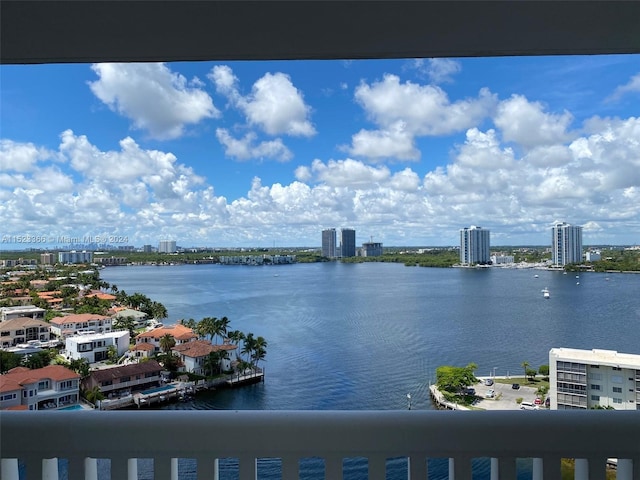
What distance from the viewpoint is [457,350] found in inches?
66.8

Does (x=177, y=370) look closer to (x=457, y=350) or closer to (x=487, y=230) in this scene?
(x=457, y=350)

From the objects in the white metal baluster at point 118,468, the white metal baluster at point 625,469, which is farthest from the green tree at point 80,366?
the white metal baluster at point 625,469

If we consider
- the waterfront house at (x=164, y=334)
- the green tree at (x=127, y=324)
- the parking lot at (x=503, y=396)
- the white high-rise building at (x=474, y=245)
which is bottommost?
the parking lot at (x=503, y=396)

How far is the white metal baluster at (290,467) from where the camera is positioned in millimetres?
1014

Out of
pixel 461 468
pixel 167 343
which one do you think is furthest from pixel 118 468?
pixel 461 468

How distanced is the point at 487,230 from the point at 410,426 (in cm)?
105

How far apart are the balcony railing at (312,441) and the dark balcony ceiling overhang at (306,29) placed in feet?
3.21

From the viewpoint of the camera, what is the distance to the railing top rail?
1.00 metres

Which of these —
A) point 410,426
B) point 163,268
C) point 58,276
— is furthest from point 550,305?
point 58,276

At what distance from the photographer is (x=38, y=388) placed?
1549mm

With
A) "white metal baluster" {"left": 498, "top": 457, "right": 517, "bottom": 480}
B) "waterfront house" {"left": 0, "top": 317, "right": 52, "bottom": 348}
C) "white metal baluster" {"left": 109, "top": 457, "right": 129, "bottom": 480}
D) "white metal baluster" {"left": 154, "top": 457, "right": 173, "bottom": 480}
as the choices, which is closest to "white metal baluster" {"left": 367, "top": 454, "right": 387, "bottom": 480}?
"white metal baluster" {"left": 498, "top": 457, "right": 517, "bottom": 480}

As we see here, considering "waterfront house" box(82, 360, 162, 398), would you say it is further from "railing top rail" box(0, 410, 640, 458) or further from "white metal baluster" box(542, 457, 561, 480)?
"white metal baluster" box(542, 457, 561, 480)

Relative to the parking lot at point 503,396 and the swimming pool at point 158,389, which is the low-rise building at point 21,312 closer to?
the swimming pool at point 158,389

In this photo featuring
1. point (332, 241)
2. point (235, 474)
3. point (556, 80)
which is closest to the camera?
point (235, 474)
